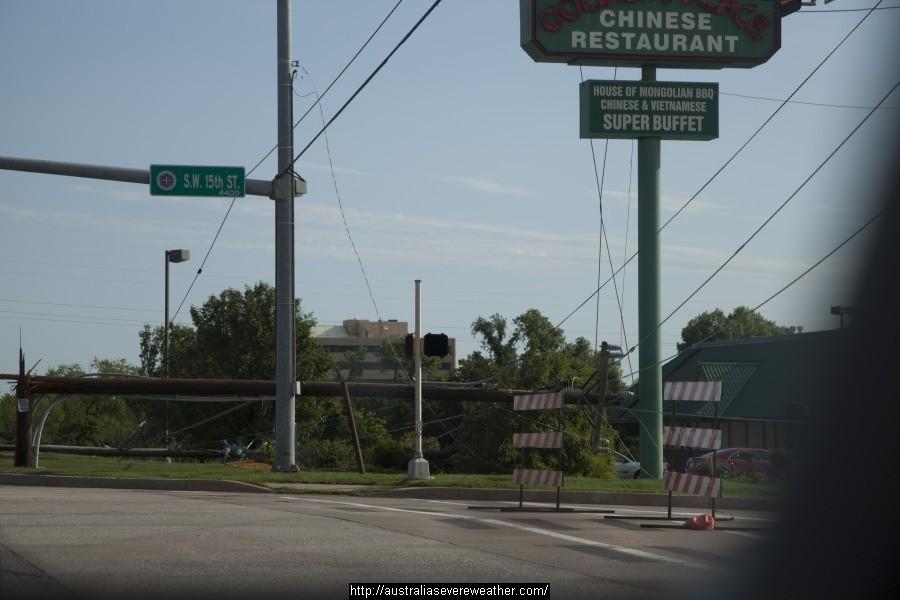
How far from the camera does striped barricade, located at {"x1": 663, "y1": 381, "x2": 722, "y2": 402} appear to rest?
1308cm

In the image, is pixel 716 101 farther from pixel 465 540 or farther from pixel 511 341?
pixel 511 341

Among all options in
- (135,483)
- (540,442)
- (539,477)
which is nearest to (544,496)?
(540,442)

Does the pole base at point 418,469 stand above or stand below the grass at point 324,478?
above

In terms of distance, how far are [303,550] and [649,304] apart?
1849cm

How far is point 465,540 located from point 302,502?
574 cm

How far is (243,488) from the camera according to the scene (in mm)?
19188

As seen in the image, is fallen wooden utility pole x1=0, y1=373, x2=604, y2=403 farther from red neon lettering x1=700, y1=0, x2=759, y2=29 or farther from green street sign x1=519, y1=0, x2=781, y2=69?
red neon lettering x1=700, y1=0, x2=759, y2=29

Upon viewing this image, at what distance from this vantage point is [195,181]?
21094 mm

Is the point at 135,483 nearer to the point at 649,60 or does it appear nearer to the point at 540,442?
the point at 540,442

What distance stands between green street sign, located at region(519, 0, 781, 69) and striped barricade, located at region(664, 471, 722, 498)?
15.2m

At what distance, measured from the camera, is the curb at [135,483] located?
63.2 feet

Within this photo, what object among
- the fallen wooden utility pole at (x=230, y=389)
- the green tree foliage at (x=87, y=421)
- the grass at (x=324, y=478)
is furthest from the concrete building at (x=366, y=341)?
the grass at (x=324, y=478)

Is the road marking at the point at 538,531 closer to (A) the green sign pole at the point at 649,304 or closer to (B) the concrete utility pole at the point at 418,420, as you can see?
(B) the concrete utility pole at the point at 418,420

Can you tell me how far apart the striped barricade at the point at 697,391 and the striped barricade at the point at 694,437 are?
417 mm
